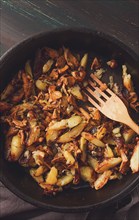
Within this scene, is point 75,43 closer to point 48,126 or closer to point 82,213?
point 48,126

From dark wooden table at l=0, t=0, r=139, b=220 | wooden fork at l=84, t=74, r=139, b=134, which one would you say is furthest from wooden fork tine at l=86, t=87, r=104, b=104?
dark wooden table at l=0, t=0, r=139, b=220

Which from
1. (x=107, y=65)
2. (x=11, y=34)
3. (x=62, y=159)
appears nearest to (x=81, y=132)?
(x=62, y=159)

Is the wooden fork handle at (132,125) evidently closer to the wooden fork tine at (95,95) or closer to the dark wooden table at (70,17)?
the wooden fork tine at (95,95)

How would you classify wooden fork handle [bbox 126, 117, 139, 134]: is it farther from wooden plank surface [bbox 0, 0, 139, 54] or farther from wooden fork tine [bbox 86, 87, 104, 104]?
wooden plank surface [bbox 0, 0, 139, 54]

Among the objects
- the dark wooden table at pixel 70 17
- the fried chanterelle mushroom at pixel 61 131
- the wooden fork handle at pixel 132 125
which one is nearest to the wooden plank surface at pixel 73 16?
the dark wooden table at pixel 70 17

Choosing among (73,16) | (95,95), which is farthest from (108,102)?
(73,16)

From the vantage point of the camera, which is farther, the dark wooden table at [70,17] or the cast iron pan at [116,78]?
the dark wooden table at [70,17]
